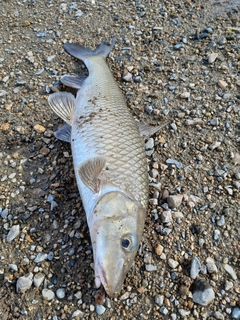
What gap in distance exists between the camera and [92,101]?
4.41 meters

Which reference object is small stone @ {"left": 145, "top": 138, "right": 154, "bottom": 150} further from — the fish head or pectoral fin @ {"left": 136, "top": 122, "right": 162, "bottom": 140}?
the fish head

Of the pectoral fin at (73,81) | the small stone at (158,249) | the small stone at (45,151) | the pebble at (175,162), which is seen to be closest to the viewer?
the small stone at (158,249)

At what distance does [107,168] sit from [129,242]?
2.78 ft

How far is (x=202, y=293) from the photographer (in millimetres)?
3287

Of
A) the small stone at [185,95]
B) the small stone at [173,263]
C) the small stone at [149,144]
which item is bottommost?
the small stone at [173,263]

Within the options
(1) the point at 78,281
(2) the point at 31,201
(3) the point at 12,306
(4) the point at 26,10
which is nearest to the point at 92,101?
(2) the point at 31,201

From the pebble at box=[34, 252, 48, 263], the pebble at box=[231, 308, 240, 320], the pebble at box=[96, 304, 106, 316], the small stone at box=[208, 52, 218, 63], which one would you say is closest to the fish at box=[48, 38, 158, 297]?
the pebble at box=[96, 304, 106, 316]

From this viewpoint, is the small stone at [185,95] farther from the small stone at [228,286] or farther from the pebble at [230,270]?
the small stone at [228,286]

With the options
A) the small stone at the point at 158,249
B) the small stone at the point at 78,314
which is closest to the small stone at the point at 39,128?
the small stone at the point at 158,249

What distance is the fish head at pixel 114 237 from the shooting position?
304cm

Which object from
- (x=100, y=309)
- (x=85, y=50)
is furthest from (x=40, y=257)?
(x=85, y=50)

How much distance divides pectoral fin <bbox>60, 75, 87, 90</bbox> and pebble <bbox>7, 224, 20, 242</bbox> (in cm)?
222

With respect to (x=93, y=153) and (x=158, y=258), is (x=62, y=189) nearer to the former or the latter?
(x=93, y=153)

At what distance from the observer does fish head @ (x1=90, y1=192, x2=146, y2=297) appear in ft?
9.99
